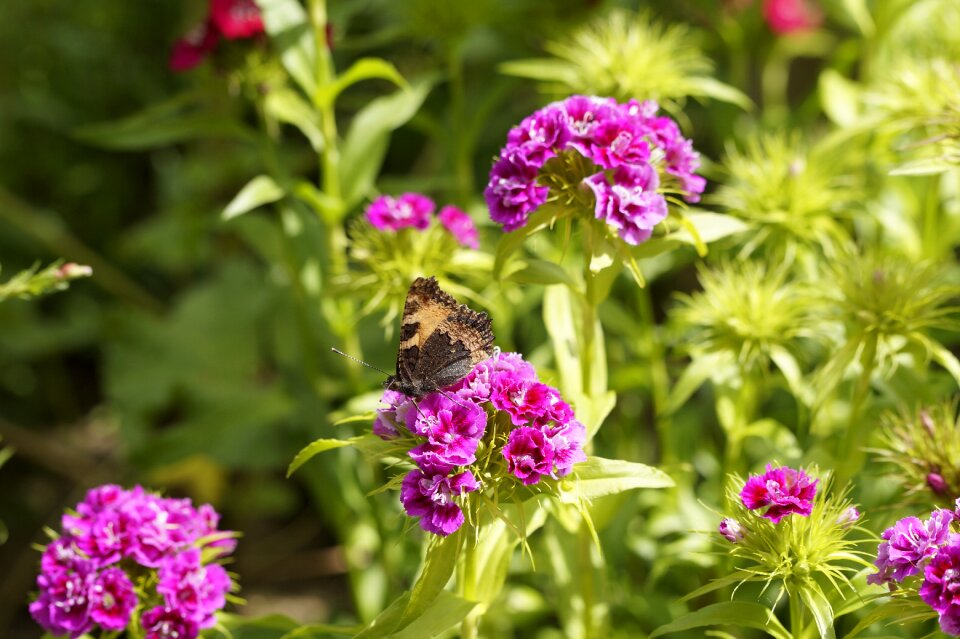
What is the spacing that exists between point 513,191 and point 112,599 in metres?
1.00

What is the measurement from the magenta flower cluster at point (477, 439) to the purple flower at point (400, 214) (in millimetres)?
589

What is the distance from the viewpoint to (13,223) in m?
3.80

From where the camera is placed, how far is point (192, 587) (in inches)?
70.9

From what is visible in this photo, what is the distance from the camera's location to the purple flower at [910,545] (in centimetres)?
148

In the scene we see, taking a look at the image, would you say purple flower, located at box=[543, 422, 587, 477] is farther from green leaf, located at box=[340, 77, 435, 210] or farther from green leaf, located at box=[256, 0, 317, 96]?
green leaf, located at box=[256, 0, 317, 96]

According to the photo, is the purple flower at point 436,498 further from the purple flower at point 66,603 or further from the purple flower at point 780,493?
the purple flower at point 66,603

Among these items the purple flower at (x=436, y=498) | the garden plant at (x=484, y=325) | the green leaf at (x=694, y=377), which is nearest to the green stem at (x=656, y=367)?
the garden plant at (x=484, y=325)

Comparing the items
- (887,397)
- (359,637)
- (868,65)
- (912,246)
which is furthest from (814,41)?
(359,637)

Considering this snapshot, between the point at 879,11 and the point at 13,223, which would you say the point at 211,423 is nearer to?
the point at 13,223

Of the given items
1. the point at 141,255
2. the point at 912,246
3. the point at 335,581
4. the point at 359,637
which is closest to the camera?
the point at 359,637

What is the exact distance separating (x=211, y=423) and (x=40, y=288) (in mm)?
1156

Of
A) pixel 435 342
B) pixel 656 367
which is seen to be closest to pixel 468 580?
pixel 435 342

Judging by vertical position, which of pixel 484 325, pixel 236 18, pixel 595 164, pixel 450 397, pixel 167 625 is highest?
pixel 236 18

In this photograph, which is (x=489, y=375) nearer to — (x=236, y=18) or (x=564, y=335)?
(x=564, y=335)
